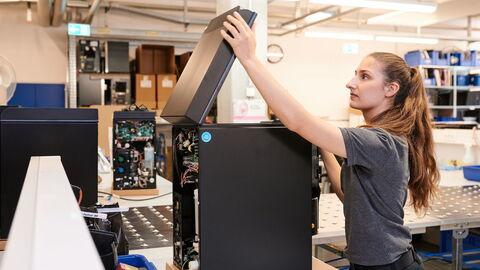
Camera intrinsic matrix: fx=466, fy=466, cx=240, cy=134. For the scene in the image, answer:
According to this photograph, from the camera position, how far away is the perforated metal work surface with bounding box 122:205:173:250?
5.36 feet

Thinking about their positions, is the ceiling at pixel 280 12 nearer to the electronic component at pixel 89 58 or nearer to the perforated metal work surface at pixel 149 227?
the electronic component at pixel 89 58

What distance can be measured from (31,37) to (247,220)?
7226 mm

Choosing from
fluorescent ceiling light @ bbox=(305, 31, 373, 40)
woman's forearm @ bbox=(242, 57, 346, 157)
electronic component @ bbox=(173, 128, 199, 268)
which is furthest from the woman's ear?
Answer: fluorescent ceiling light @ bbox=(305, 31, 373, 40)

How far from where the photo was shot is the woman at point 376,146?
1.04m

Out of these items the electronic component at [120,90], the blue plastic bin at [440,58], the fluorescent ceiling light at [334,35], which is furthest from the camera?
the blue plastic bin at [440,58]

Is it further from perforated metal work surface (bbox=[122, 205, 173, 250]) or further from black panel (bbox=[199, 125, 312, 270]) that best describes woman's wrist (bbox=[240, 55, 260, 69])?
perforated metal work surface (bbox=[122, 205, 173, 250])

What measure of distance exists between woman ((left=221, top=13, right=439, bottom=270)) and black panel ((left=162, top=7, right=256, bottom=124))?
0.03 m

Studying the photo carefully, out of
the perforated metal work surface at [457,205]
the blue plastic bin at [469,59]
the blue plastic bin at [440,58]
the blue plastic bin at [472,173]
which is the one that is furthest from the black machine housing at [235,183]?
the blue plastic bin at [469,59]

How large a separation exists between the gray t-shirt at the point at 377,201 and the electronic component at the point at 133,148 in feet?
4.93

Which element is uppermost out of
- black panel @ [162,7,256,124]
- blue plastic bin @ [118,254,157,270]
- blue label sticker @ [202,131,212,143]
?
black panel @ [162,7,256,124]

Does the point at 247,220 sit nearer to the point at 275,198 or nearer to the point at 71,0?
the point at 275,198

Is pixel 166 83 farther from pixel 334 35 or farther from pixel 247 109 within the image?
pixel 247 109

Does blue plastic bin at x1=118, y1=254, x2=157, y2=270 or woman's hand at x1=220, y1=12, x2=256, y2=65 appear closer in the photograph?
woman's hand at x1=220, y1=12, x2=256, y2=65

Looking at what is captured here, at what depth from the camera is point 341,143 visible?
1111 mm
